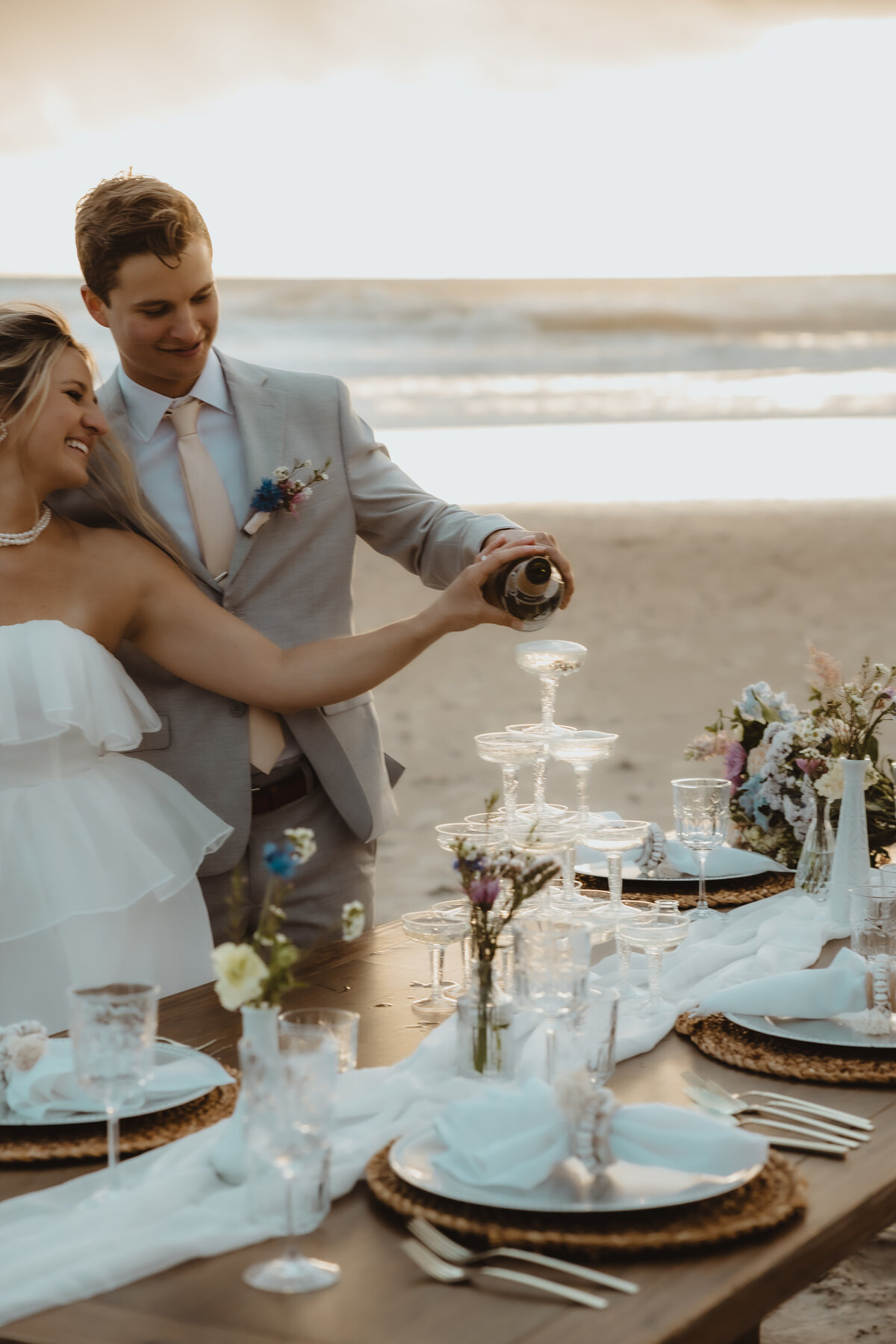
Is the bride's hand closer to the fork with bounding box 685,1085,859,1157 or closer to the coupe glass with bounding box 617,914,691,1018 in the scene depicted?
the coupe glass with bounding box 617,914,691,1018

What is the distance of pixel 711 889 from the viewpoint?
2.49 m

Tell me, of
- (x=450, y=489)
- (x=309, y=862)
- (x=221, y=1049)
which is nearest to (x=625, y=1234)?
(x=221, y=1049)

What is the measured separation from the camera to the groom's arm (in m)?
2.72

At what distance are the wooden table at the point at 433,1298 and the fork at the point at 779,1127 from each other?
2 centimetres

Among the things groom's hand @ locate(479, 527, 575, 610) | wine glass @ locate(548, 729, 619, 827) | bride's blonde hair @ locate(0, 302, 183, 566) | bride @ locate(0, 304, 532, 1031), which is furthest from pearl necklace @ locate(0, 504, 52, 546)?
wine glass @ locate(548, 729, 619, 827)

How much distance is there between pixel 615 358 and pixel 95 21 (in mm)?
7940

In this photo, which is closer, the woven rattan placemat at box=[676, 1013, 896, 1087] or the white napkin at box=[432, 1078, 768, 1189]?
the white napkin at box=[432, 1078, 768, 1189]

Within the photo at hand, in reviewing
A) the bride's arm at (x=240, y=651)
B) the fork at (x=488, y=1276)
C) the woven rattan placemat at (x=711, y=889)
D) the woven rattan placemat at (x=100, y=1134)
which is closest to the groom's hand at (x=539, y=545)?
the bride's arm at (x=240, y=651)

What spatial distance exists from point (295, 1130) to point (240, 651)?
148 centimetres

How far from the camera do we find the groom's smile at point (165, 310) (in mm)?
2471

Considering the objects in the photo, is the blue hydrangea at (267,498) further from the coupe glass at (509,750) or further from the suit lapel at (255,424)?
the coupe glass at (509,750)

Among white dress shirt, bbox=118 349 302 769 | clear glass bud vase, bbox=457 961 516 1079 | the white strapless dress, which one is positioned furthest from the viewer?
white dress shirt, bbox=118 349 302 769

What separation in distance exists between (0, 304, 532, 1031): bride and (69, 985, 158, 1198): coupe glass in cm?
97

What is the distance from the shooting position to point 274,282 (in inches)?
769
